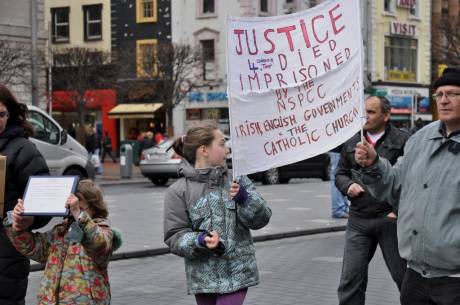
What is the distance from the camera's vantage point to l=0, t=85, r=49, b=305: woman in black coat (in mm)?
4824

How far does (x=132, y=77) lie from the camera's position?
4434cm

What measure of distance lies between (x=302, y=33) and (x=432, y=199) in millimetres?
1355

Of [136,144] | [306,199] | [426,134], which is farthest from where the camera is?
[136,144]

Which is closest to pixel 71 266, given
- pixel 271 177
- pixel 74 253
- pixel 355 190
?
pixel 74 253

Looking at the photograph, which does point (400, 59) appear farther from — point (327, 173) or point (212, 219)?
point (212, 219)

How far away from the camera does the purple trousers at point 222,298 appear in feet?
15.7

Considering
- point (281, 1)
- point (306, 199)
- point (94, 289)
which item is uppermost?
point (281, 1)

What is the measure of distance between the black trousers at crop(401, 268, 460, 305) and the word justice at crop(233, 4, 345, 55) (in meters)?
1.46

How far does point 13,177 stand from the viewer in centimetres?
487

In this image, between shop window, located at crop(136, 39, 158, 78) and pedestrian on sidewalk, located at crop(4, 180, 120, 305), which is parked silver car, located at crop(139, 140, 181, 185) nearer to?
shop window, located at crop(136, 39, 158, 78)

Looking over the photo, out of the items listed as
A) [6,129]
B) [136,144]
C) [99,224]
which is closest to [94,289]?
[99,224]

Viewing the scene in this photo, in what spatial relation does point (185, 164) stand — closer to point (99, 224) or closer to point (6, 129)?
point (99, 224)

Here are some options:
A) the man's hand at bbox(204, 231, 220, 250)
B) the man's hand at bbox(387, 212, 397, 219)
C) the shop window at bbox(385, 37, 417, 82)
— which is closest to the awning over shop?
the shop window at bbox(385, 37, 417, 82)

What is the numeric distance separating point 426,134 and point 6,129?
226cm
